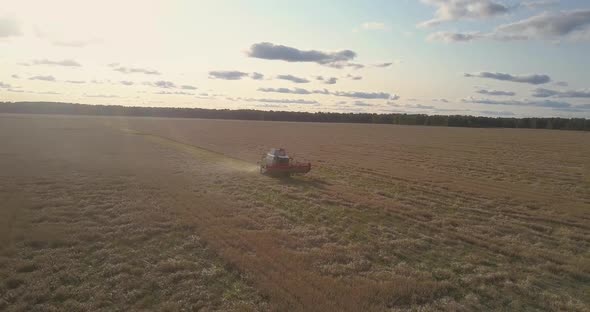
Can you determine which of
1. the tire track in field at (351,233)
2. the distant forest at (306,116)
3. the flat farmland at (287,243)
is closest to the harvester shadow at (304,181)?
the flat farmland at (287,243)

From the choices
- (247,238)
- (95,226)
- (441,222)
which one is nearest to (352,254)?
(247,238)

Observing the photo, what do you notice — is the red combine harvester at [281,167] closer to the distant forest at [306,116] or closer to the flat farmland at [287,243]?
the flat farmland at [287,243]

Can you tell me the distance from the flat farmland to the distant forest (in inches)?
4532

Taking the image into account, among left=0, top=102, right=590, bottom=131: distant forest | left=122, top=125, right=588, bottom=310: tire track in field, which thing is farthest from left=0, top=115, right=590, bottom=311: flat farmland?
left=0, top=102, right=590, bottom=131: distant forest

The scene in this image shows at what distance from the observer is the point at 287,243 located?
40.1 feet

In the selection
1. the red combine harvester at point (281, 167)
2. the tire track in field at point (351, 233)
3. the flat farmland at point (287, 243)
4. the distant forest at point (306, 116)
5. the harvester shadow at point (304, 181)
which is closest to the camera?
the flat farmland at point (287, 243)

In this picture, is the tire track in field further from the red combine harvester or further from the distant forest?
the distant forest

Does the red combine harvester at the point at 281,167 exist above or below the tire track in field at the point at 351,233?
above

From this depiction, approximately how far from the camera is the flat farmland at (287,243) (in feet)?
29.2

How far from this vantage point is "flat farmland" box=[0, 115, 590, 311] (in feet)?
29.2

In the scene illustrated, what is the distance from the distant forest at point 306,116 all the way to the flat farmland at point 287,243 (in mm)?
115101

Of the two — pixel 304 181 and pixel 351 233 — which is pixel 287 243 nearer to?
pixel 351 233

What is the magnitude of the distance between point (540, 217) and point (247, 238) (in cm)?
1152

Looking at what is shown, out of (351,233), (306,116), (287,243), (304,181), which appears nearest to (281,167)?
(304,181)
